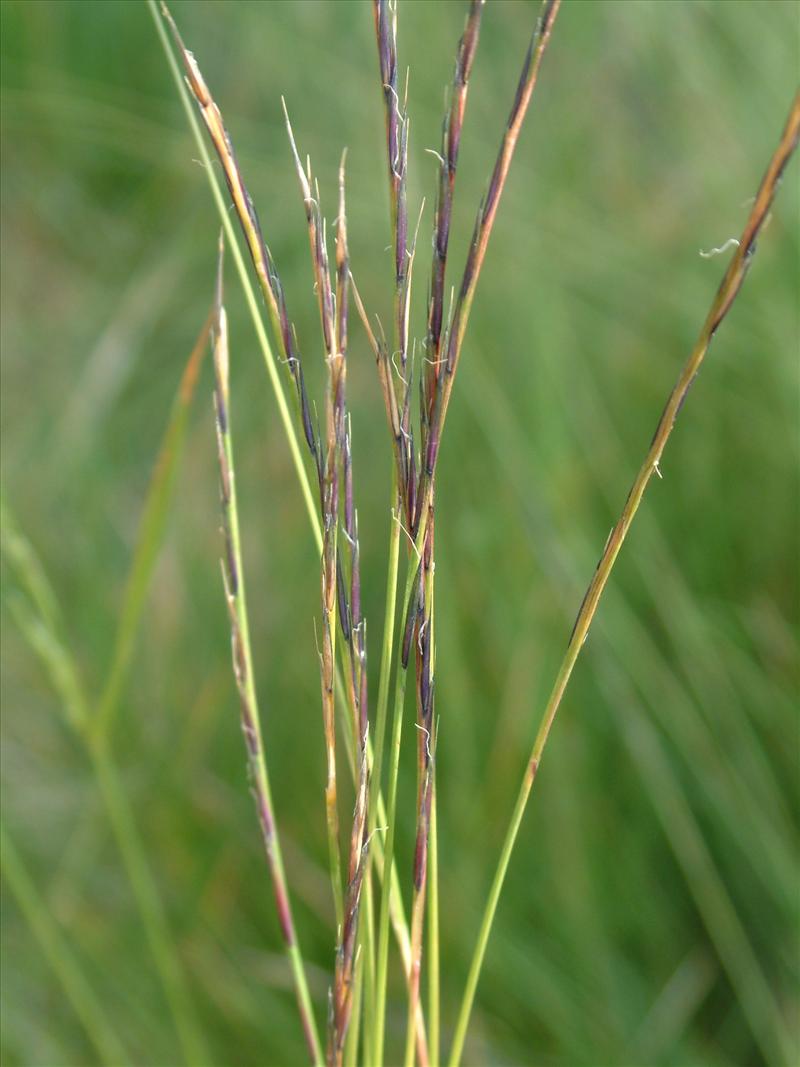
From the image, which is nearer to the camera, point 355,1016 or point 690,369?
point 690,369

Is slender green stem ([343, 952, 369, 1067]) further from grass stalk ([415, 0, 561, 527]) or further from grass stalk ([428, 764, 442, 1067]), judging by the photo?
grass stalk ([415, 0, 561, 527])

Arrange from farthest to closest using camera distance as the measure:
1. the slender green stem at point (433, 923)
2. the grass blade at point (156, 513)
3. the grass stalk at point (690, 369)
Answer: the grass blade at point (156, 513) < the slender green stem at point (433, 923) < the grass stalk at point (690, 369)

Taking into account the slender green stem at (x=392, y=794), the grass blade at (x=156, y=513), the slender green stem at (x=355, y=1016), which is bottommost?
the slender green stem at (x=355, y=1016)

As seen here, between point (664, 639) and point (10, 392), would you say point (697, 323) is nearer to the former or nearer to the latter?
point (664, 639)

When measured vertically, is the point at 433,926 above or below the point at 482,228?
below

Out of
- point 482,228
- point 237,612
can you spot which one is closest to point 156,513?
point 237,612

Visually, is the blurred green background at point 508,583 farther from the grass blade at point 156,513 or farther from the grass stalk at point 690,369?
the grass stalk at point 690,369

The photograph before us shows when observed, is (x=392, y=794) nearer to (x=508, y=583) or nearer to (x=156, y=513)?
(x=156, y=513)

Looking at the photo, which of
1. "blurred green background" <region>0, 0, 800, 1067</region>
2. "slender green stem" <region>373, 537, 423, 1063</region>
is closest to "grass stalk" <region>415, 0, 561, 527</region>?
"slender green stem" <region>373, 537, 423, 1063</region>

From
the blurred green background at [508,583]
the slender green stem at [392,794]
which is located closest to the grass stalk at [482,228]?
the slender green stem at [392,794]

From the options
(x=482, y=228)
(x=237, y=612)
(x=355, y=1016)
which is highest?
(x=482, y=228)
